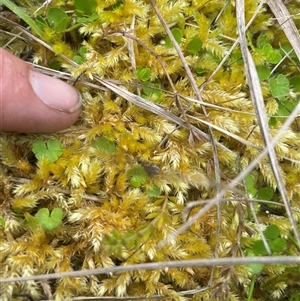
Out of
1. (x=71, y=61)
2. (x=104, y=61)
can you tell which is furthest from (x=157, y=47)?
(x=71, y=61)

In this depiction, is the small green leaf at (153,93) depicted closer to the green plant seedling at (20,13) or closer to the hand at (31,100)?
the hand at (31,100)

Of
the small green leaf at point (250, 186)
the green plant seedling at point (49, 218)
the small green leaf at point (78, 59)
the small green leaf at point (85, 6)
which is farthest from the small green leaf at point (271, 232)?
the small green leaf at point (85, 6)

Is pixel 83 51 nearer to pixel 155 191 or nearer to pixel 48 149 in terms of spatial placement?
pixel 48 149

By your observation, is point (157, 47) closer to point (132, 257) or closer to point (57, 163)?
point (57, 163)

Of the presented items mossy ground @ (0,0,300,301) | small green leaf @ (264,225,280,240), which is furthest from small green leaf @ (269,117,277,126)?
small green leaf @ (264,225,280,240)

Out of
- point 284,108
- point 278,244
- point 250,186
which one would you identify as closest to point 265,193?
point 250,186

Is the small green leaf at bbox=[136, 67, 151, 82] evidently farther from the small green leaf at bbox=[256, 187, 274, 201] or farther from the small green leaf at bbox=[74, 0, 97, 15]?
the small green leaf at bbox=[256, 187, 274, 201]
